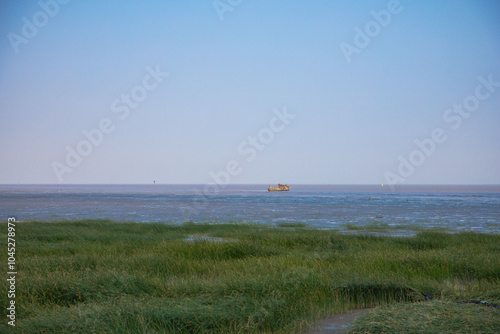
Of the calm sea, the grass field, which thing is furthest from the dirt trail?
the calm sea

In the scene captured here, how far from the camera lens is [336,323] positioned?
6.36 m

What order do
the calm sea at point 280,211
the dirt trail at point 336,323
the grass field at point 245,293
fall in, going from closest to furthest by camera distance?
the grass field at point 245,293, the dirt trail at point 336,323, the calm sea at point 280,211

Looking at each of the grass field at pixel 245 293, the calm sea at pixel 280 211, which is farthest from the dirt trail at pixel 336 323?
the calm sea at pixel 280 211

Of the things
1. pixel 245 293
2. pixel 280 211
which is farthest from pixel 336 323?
pixel 280 211

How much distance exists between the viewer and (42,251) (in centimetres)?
1351

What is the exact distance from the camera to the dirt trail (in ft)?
19.6

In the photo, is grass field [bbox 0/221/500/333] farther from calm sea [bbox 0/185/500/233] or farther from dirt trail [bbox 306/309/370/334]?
calm sea [bbox 0/185/500/233]

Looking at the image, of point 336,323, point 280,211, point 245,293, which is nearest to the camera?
point 336,323

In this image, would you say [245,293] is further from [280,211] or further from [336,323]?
[280,211]

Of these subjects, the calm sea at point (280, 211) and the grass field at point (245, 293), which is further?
the calm sea at point (280, 211)

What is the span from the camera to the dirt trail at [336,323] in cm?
596

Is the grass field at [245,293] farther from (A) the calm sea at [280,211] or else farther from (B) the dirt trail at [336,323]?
(A) the calm sea at [280,211]

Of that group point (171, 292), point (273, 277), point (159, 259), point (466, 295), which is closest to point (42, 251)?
point (159, 259)

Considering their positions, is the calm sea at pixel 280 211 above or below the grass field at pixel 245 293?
below
